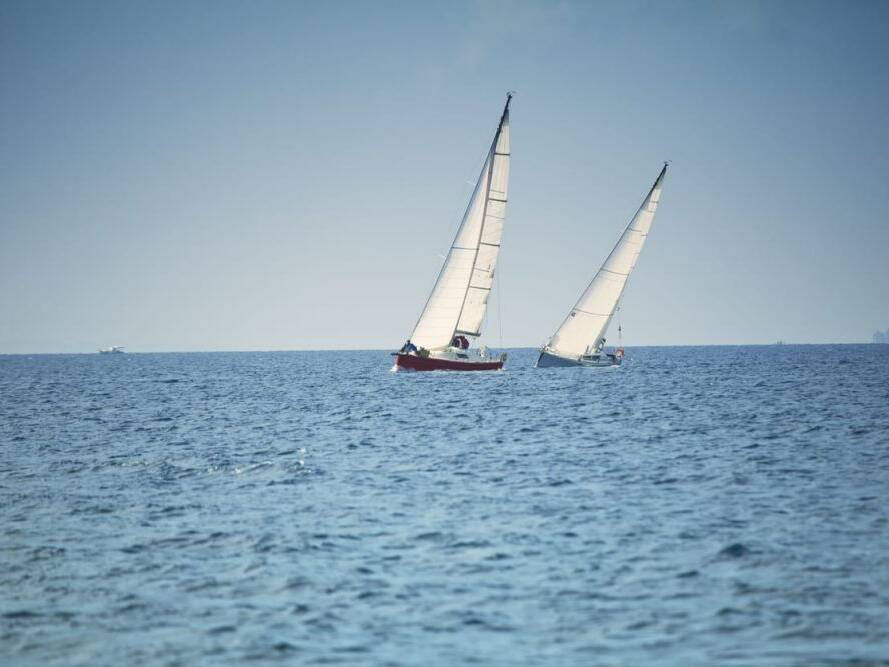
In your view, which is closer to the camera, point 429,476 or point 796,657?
point 796,657

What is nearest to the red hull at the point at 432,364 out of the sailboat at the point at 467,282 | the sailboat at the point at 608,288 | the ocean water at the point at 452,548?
the sailboat at the point at 467,282

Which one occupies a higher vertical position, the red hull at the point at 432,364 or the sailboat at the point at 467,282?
the sailboat at the point at 467,282

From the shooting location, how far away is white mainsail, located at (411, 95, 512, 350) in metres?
69.2

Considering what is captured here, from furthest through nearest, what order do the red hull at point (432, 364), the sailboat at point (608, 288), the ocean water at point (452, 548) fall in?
1. the sailboat at point (608, 288)
2. the red hull at point (432, 364)
3. the ocean water at point (452, 548)

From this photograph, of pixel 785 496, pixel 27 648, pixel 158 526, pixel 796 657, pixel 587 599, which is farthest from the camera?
pixel 785 496

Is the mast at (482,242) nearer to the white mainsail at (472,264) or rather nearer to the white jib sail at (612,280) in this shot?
the white mainsail at (472,264)

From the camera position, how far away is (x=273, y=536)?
55.1 ft

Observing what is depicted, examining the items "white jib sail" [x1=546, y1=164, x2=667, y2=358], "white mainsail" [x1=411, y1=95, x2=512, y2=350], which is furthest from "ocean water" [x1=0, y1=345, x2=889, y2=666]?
"white jib sail" [x1=546, y1=164, x2=667, y2=358]

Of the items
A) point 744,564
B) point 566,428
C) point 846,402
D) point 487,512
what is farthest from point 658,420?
point 744,564

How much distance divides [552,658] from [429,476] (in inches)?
533

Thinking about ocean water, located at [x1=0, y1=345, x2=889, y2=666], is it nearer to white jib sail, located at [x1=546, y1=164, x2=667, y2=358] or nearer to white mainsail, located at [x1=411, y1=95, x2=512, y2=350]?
white mainsail, located at [x1=411, y1=95, x2=512, y2=350]

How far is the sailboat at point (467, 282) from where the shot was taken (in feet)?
227

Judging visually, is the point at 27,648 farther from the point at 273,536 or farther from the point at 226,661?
the point at 273,536

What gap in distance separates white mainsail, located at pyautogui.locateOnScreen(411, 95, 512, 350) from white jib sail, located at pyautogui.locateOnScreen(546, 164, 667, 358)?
1312cm
